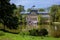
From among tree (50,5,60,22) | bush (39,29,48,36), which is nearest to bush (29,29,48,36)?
bush (39,29,48,36)

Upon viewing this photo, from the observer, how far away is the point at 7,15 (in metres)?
4.82

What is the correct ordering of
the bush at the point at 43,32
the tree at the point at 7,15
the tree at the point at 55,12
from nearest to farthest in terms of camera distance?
the tree at the point at 55,12 < the bush at the point at 43,32 < the tree at the point at 7,15

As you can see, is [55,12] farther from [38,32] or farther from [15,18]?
[15,18]

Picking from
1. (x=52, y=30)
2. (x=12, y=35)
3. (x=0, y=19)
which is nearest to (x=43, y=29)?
(x=52, y=30)

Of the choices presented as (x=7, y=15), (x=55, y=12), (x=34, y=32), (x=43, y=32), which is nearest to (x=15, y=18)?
(x=7, y=15)

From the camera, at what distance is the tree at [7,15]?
4.57 meters

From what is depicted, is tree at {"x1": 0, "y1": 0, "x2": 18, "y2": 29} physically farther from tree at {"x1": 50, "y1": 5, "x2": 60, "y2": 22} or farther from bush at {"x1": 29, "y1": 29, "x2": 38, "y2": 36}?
tree at {"x1": 50, "y1": 5, "x2": 60, "y2": 22}

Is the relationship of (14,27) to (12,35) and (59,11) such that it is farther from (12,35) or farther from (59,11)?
(59,11)

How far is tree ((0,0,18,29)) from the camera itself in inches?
180

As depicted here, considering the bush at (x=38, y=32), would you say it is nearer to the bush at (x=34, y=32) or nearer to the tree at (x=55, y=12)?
the bush at (x=34, y=32)

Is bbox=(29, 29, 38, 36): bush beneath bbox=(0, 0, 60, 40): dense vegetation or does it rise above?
beneath

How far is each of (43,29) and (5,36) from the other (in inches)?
40.5

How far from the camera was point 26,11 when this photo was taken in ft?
13.8

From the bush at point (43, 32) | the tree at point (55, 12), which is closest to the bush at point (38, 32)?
the bush at point (43, 32)
